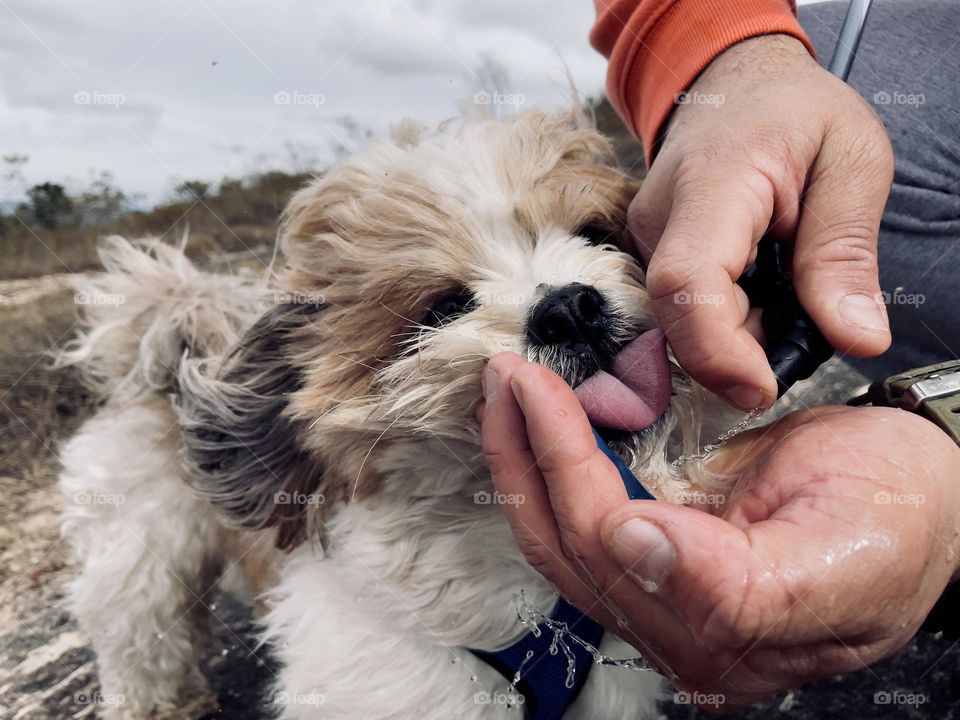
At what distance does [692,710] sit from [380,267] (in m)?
1.94

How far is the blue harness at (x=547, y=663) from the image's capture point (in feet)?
6.63

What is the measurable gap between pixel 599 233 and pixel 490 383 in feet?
2.54

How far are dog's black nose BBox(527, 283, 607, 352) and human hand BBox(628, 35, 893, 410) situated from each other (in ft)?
0.67

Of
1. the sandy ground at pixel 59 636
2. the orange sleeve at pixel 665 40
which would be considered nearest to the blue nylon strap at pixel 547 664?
the sandy ground at pixel 59 636

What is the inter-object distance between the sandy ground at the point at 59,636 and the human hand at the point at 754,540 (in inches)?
4.8

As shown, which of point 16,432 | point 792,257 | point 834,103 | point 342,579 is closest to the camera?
point 792,257

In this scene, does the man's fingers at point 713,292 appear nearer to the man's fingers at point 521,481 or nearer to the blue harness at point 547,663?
the man's fingers at point 521,481

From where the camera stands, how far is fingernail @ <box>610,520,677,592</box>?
1161 millimetres

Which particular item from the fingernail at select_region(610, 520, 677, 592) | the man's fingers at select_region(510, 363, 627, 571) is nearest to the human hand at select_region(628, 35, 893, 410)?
the man's fingers at select_region(510, 363, 627, 571)

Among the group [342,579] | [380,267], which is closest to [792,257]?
[380,267]

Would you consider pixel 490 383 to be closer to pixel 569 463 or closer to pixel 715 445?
pixel 569 463

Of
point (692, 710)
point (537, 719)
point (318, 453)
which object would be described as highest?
point (318, 453)

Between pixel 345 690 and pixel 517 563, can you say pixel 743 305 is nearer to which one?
pixel 517 563

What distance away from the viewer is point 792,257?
1654 mm
